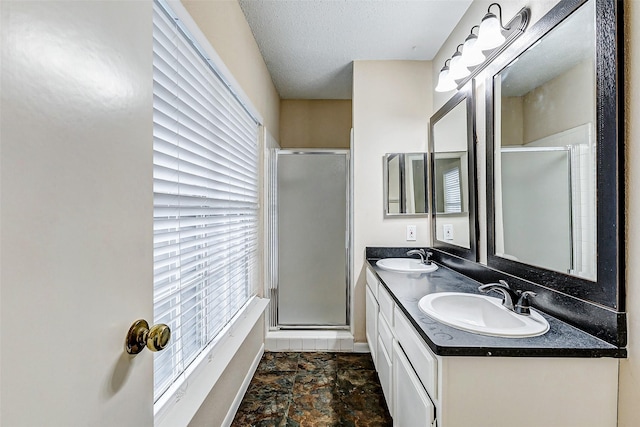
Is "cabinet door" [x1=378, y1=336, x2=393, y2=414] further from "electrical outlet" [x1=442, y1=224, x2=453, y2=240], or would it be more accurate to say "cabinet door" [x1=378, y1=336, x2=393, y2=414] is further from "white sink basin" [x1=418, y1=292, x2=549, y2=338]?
"electrical outlet" [x1=442, y1=224, x2=453, y2=240]

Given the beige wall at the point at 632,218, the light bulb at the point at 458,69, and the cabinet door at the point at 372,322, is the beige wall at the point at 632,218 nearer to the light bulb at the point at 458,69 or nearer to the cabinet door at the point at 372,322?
the light bulb at the point at 458,69

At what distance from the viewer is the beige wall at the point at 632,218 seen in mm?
874

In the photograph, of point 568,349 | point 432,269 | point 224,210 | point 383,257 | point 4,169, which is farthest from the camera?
point 383,257

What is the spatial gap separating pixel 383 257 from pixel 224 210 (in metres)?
1.38

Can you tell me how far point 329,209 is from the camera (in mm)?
2865

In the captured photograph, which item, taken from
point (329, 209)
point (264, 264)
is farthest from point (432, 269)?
point (264, 264)

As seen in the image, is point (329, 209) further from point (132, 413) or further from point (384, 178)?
point (132, 413)

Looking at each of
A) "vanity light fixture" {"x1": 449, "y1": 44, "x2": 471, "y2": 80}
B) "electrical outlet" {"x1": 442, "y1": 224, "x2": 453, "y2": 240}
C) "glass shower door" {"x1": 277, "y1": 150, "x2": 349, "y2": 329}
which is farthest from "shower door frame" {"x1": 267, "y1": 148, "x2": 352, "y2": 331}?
"vanity light fixture" {"x1": 449, "y1": 44, "x2": 471, "y2": 80}

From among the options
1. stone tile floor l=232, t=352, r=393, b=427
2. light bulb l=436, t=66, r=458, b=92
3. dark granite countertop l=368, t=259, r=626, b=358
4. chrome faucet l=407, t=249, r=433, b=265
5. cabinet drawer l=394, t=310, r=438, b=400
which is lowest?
stone tile floor l=232, t=352, r=393, b=427

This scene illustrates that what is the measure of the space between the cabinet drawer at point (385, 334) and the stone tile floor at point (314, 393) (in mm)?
437

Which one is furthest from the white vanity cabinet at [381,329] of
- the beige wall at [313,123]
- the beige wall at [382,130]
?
the beige wall at [313,123]

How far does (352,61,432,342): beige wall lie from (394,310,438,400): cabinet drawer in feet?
3.66

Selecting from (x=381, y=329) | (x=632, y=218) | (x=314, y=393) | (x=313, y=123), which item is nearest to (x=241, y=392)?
(x=314, y=393)

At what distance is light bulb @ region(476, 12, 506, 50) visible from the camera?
1469mm
